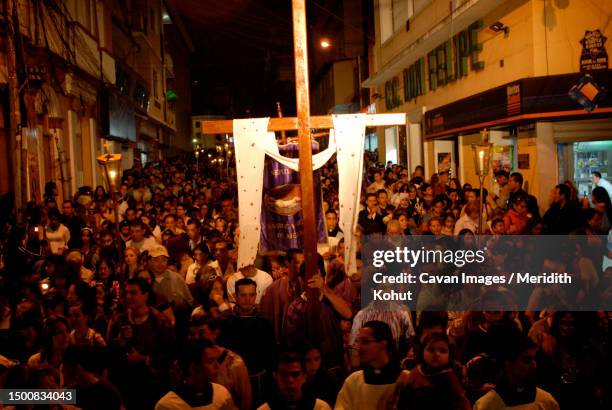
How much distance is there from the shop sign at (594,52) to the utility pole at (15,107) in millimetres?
11514

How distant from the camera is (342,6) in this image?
3538 centimetres

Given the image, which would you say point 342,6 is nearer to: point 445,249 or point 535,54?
point 535,54

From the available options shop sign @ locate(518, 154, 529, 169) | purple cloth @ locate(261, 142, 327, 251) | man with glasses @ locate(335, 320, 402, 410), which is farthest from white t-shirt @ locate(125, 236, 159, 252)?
shop sign @ locate(518, 154, 529, 169)

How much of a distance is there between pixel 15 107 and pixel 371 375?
10807mm

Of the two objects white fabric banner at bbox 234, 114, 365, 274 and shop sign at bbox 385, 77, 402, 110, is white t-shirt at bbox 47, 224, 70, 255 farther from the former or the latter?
shop sign at bbox 385, 77, 402, 110

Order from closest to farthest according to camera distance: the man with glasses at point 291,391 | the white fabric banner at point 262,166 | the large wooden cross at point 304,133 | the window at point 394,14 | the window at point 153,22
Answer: the man with glasses at point 291,391
the large wooden cross at point 304,133
the white fabric banner at point 262,166
the window at point 394,14
the window at point 153,22

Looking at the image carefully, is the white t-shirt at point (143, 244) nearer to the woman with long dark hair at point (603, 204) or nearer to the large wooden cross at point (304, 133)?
the large wooden cross at point (304, 133)

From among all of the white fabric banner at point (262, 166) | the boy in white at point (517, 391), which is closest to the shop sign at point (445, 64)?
the white fabric banner at point (262, 166)

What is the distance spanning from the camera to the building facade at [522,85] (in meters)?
12.6

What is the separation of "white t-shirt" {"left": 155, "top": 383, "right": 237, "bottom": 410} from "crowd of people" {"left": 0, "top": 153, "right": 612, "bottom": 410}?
0.01 metres

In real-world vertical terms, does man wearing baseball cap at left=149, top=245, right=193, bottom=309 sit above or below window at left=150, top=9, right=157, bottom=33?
below

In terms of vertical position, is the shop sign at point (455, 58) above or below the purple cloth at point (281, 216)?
above

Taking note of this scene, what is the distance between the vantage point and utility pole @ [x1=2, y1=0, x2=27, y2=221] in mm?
12611

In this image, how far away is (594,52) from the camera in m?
12.5
